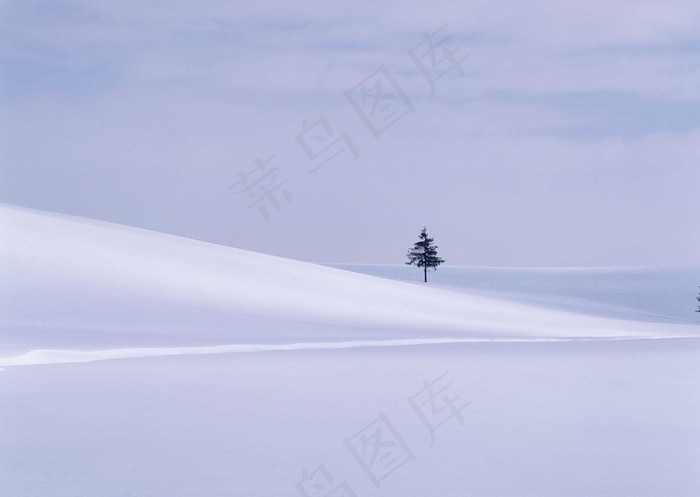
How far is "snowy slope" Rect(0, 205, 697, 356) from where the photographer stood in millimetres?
16500

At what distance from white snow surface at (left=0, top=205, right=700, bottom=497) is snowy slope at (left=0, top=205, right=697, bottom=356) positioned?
0.09m

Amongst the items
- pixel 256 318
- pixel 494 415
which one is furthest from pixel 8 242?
pixel 494 415

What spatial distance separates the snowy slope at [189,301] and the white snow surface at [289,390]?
0.09 meters

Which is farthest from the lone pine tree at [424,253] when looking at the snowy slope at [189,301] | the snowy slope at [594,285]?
the snowy slope at [189,301]

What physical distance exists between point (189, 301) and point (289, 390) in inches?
404

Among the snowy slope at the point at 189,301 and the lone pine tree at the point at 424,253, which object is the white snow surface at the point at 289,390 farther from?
the lone pine tree at the point at 424,253

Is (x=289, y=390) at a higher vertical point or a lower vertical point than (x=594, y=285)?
lower

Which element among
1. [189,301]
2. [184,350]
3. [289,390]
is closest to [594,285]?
[189,301]

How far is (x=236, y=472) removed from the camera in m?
6.20

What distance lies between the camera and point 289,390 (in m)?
9.90

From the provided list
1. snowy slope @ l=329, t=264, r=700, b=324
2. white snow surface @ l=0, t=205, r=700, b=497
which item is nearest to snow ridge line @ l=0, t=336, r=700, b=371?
white snow surface @ l=0, t=205, r=700, b=497

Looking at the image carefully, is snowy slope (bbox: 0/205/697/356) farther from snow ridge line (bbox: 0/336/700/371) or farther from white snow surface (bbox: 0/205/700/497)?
snow ridge line (bbox: 0/336/700/371)

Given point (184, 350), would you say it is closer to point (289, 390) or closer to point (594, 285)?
point (289, 390)

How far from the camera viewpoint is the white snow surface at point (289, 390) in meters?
6.22
